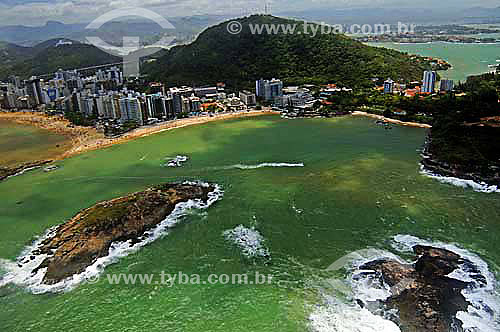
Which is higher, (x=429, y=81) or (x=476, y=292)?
(x=429, y=81)

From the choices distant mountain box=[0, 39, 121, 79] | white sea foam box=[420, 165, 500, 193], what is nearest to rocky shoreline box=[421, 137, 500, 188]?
white sea foam box=[420, 165, 500, 193]

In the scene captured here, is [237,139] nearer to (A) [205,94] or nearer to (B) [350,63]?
(A) [205,94]

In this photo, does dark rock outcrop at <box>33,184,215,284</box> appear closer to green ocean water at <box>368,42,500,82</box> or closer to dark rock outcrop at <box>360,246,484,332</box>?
dark rock outcrop at <box>360,246,484,332</box>

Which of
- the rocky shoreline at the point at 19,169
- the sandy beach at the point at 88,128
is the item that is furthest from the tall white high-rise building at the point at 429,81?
the rocky shoreline at the point at 19,169

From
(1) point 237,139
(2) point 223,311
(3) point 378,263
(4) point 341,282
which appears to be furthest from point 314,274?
(1) point 237,139

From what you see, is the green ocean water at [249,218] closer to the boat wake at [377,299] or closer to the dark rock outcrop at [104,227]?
the boat wake at [377,299]

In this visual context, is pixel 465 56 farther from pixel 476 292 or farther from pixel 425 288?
pixel 425 288

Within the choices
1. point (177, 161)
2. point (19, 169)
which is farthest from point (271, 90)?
point (19, 169)
